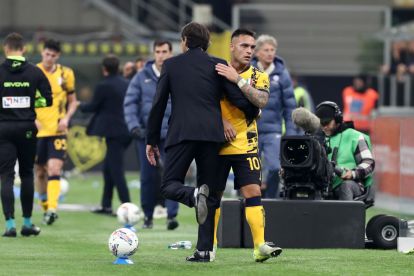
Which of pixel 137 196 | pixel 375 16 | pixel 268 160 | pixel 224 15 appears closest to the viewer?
pixel 268 160

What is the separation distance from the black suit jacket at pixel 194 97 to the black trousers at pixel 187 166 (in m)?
0.10

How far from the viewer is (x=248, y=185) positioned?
1160 cm

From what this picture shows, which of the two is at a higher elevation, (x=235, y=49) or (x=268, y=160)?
(x=235, y=49)

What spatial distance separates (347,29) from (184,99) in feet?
62.8

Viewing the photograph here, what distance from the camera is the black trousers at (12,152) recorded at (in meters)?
14.1

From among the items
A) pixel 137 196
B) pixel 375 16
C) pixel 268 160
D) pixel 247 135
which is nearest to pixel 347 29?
pixel 375 16

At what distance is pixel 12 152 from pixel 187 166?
3.27 m

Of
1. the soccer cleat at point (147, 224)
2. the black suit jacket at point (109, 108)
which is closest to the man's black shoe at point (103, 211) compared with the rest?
the black suit jacket at point (109, 108)

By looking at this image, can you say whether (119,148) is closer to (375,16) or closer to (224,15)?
(375,16)

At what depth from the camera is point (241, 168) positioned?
11.6 metres

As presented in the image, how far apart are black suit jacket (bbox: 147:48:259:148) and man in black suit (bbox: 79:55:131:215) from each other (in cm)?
689

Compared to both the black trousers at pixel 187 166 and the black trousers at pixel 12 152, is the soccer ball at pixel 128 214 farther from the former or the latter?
the black trousers at pixel 187 166

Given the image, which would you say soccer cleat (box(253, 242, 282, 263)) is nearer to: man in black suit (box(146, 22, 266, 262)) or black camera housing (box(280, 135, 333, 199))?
man in black suit (box(146, 22, 266, 262))

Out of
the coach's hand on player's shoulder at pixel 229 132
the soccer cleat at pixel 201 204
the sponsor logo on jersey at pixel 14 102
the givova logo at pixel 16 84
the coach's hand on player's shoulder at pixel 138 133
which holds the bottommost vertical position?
the soccer cleat at pixel 201 204
